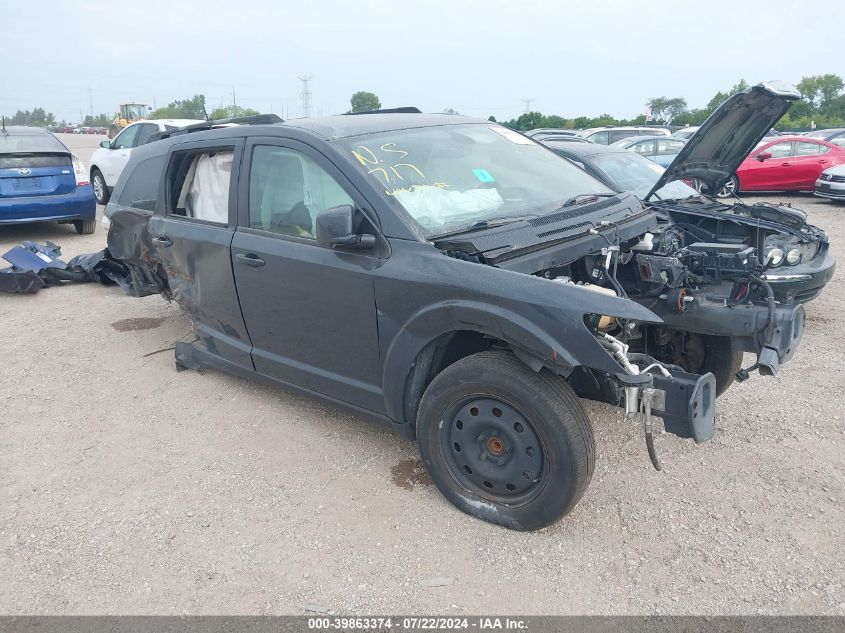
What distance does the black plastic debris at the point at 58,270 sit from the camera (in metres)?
7.13

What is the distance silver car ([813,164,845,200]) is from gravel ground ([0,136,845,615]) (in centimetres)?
999

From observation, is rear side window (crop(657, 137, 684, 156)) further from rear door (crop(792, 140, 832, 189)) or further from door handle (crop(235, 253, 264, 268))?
door handle (crop(235, 253, 264, 268))

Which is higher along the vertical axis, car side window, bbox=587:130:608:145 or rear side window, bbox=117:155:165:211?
car side window, bbox=587:130:608:145

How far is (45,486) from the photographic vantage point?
3.57 meters

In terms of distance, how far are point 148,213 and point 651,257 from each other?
3.71 metres

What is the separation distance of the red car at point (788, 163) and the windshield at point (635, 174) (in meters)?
8.17

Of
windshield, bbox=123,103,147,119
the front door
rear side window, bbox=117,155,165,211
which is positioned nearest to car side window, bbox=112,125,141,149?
rear side window, bbox=117,155,165,211

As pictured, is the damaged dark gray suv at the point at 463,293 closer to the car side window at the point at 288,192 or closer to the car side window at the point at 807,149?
the car side window at the point at 288,192

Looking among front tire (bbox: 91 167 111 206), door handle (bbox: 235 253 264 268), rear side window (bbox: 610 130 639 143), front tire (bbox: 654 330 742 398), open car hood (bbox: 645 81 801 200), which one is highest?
rear side window (bbox: 610 130 639 143)

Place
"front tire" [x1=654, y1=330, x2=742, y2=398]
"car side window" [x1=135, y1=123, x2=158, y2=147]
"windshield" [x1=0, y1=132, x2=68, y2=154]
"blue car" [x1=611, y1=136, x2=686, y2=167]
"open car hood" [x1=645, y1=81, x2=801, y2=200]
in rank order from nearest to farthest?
"front tire" [x1=654, y1=330, x2=742, y2=398]
"open car hood" [x1=645, y1=81, x2=801, y2=200]
"windshield" [x1=0, y1=132, x2=68, y2=154]
"car side window" [x1=135, y1=123, x2=158, y2=147]
"blue car" [x1=611, y1=136, x2=686, y2=167]

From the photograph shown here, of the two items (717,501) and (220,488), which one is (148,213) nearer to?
(220,488)

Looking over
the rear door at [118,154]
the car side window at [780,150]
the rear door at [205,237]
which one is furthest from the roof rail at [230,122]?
the car side window at [780,150]

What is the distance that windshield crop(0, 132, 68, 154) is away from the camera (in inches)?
361

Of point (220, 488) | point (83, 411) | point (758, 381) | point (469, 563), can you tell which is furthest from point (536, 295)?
point (83, 411)
